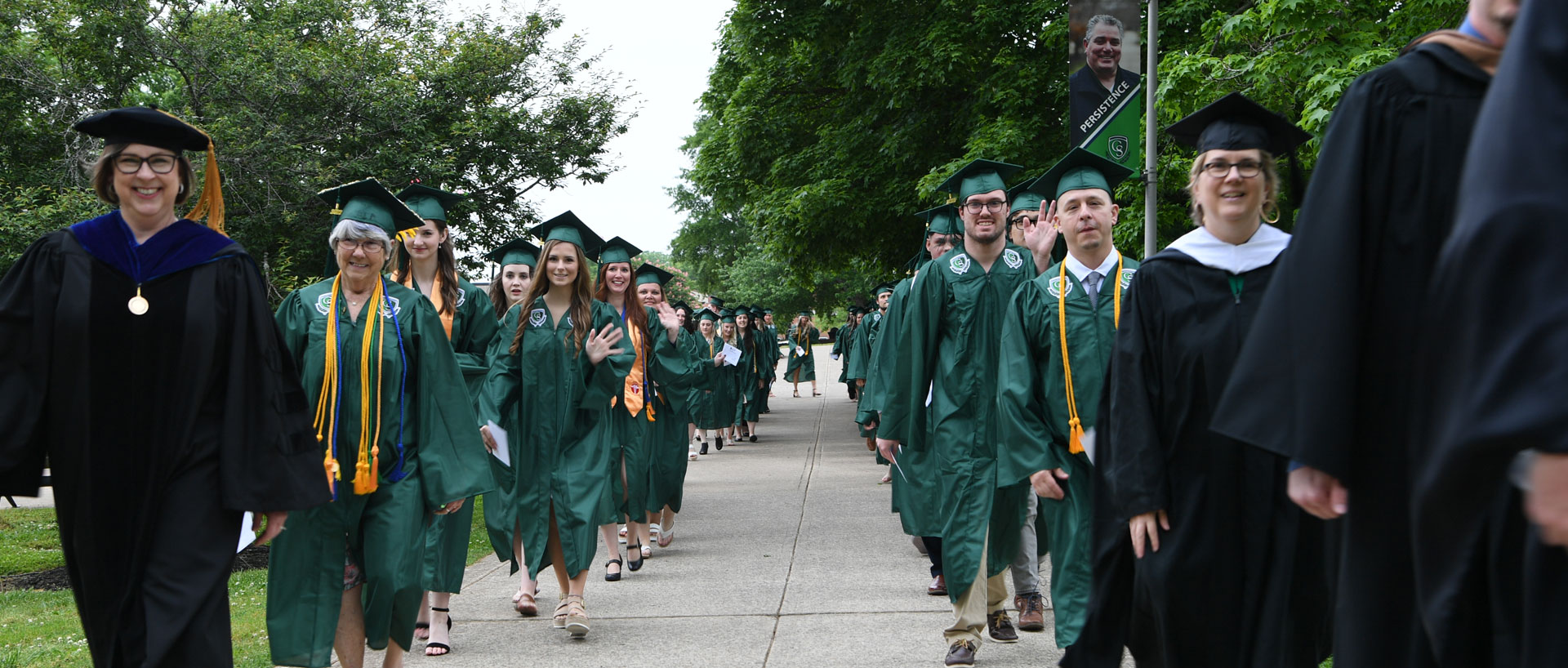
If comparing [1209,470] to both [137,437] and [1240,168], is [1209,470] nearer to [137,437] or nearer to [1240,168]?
[1240,168]

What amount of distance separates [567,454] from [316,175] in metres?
9.48

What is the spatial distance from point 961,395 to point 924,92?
1301 centimetres

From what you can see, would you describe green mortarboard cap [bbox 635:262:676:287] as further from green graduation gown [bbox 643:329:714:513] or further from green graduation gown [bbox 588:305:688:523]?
green graduation gown [bbox 588:305:688:523]

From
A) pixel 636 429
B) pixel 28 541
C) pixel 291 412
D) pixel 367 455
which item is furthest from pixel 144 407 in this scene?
pixel 28 541

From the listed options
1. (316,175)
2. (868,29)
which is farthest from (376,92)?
(868,29)

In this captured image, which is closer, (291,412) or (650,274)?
(291,412)

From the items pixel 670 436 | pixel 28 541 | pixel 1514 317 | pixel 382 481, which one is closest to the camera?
pixel 1514 317

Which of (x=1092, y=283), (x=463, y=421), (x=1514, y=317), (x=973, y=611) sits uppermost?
(x=1092, y=283)

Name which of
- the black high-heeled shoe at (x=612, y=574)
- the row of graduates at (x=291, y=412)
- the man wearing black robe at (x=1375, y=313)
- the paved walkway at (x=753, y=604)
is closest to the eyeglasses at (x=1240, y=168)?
the man wearing black robe at (x=1375, y=313)

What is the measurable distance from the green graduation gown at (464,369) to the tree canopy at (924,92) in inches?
258

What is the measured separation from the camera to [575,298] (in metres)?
6.95

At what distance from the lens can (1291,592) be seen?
344cm

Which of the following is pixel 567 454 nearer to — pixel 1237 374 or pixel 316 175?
pixel 1237 374

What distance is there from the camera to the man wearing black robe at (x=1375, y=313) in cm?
211
